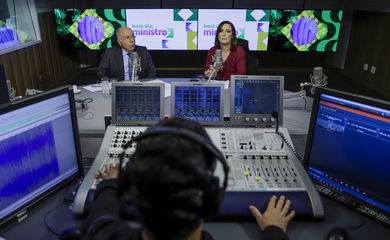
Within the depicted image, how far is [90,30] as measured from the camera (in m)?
5.30

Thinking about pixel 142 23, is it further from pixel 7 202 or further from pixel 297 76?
pixel 7 202

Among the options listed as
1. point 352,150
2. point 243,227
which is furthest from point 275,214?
point 352,150

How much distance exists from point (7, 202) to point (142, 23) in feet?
15.6

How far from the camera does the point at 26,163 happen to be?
3.41 ft

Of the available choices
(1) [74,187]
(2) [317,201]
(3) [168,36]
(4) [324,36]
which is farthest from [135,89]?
(4) [324,36]

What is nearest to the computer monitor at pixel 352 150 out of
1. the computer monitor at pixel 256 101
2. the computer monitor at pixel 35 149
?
the computer monitor at pixel 256 101

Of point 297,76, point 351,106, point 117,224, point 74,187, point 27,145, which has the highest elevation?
point 351,106

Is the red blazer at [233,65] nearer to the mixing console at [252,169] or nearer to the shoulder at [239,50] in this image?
the shoulder at [239,50]

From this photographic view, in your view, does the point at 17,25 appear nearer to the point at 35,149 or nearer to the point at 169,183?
the point at 35,149

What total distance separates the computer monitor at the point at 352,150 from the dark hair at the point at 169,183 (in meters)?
0.73

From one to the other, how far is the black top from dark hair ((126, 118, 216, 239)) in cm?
16

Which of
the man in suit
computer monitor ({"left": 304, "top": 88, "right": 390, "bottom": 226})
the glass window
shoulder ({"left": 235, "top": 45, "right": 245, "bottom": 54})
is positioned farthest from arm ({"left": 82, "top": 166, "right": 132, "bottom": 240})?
the glass window

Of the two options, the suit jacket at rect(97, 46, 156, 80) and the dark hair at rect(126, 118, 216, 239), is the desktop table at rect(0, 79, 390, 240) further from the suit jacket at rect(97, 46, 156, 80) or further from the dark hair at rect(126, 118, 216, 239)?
the suit jacket at rect(97, 46, 156, 80)

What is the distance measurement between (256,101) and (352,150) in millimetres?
491
